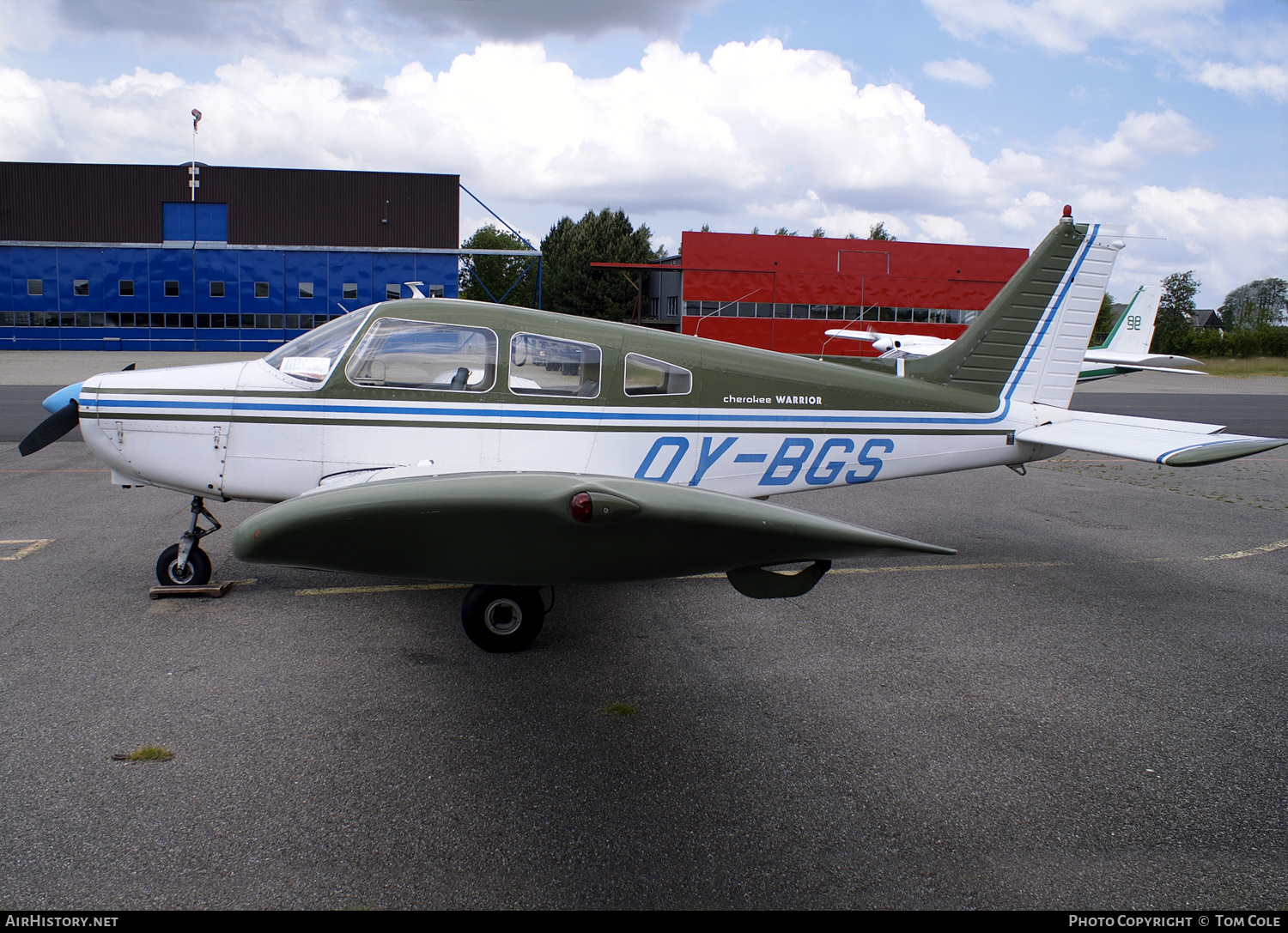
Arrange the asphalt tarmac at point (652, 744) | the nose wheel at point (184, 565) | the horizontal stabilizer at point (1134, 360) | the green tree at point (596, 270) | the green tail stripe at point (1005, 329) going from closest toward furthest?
1. the asphalt tarmac at point (652, 744)
2. the nose wheel at point (184, 565)
3. the green tail stripe at point (1005, 329)
4. the horizontal stabilizer at point (1134, 360)
5. the green tree at point (596, 270)

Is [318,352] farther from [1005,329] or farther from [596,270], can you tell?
[596,270]

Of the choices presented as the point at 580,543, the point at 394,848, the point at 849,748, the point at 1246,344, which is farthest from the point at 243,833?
the point at 1246,344

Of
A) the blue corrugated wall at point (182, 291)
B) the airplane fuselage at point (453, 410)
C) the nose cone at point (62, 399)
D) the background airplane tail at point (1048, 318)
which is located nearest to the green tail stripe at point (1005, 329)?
the background airplane tail at point (1048, 318)

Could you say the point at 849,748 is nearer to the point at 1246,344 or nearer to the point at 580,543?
the point at 580,543

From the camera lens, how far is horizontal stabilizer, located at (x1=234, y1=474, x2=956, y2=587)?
3078 mm

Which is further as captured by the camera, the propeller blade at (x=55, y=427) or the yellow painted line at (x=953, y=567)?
the yellow painted line at (x=953, y=567)

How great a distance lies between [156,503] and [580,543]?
271 inches

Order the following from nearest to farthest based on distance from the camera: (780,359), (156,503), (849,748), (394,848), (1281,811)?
(394,848), (1281,811), (849,748), (780,359), (156,503)

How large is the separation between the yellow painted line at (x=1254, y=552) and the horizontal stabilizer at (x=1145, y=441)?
1.79 meters

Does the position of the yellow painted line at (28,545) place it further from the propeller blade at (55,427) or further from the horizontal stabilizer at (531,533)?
the horizontal stabilizer at (531,533)

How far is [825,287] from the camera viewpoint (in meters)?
36.3

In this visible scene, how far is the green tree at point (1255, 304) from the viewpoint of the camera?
291 ft

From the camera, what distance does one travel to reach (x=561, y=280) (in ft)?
201

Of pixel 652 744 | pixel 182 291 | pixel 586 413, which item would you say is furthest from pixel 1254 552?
pixel 182 291
